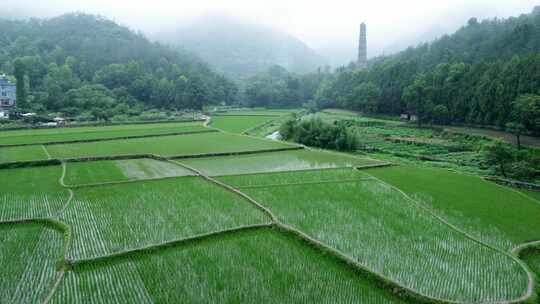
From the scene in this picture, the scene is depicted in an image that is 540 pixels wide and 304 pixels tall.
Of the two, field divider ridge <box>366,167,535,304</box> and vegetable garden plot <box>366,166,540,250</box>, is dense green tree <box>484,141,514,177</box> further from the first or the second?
field divider ridge <box>366,167,535,304</box>

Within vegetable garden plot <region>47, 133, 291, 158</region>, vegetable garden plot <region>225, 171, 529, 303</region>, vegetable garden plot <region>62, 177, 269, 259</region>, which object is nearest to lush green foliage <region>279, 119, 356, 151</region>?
vegetable garden plot <region>47, 133, 291, 158</region>

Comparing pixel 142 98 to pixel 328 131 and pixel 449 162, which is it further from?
pixel 449 162

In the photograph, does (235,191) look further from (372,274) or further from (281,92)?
(281,92)

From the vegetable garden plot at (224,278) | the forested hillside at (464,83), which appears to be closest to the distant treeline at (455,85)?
the forested hillside at (464,83)

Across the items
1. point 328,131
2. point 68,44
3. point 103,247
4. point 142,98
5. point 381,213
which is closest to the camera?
point 103,247

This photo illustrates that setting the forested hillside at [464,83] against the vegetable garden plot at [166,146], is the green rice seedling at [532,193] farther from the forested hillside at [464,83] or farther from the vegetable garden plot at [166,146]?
the forested hillside at [464,83]

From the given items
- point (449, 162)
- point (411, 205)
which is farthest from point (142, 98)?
point (411, 205)
